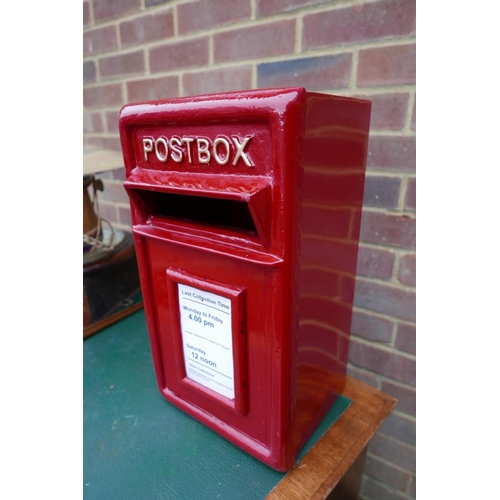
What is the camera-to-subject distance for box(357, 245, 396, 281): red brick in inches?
41.6

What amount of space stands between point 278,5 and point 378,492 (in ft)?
5.41

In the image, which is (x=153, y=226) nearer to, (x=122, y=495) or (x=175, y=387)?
(x=175, y=387)

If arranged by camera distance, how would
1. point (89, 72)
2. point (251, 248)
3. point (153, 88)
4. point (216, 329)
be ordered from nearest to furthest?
point (251, 248) → point (216, 329) → point (153, 88) → point (89, 72)

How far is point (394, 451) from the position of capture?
1252 millimetres

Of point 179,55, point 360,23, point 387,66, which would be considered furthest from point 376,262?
point 179,55

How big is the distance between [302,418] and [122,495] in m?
0.38

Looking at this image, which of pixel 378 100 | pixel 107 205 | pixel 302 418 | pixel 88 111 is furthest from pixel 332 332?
pixel 88 111

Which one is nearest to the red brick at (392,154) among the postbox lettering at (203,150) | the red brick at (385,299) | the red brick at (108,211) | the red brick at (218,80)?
the red brick at (385,299)

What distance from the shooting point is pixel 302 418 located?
0.76 metres

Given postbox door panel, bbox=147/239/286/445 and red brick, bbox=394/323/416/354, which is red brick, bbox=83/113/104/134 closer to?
postbox door panel, bbox=147/239/286/445

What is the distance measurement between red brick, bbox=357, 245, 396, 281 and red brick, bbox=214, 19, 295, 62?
0.62 metres

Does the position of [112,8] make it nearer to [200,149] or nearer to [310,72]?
[310,72]

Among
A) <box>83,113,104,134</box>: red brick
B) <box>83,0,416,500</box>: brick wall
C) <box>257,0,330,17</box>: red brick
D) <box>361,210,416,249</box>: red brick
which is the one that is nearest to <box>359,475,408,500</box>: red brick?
<box>83,0,416,500</box>: brick wall

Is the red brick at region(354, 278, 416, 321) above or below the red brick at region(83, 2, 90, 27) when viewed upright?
below
